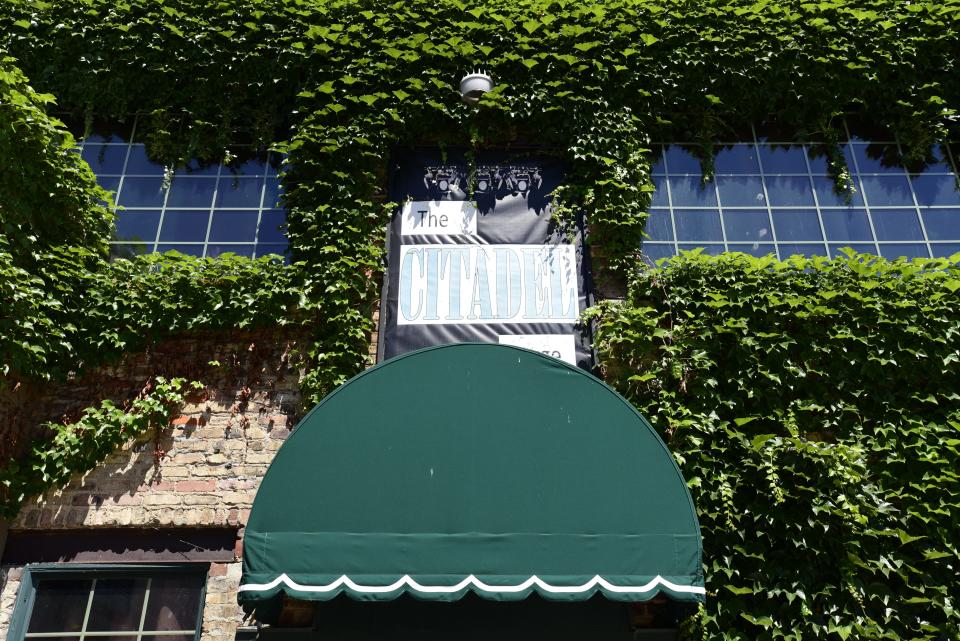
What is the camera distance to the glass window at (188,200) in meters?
7.06

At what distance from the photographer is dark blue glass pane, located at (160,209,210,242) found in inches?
280

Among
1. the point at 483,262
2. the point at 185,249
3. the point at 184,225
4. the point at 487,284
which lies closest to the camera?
the point at 487,284

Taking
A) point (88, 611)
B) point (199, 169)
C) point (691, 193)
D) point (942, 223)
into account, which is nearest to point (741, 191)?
point (691, 193)

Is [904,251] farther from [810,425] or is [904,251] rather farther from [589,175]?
[589,175]

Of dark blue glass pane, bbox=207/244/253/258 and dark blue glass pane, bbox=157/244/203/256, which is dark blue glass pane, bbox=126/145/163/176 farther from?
dark blue glass pane, bbox=207/244/253/258

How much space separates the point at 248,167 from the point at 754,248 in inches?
207

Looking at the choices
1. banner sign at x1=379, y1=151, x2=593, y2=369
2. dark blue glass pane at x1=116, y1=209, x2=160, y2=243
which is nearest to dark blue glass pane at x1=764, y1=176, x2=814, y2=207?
banner sign at x1=379, y1=151, x2=593, y2=369

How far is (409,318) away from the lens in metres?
6.46

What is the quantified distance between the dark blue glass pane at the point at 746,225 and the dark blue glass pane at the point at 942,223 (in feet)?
5.34

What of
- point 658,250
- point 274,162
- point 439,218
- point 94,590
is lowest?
point 94,590

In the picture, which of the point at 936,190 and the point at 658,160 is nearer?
the point at 936,190

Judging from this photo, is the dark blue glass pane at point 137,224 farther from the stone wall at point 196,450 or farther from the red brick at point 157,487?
the red brick at point 157,487

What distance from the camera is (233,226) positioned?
7.17 metres

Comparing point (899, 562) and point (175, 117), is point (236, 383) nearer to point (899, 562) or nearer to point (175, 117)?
point (175, 117)
